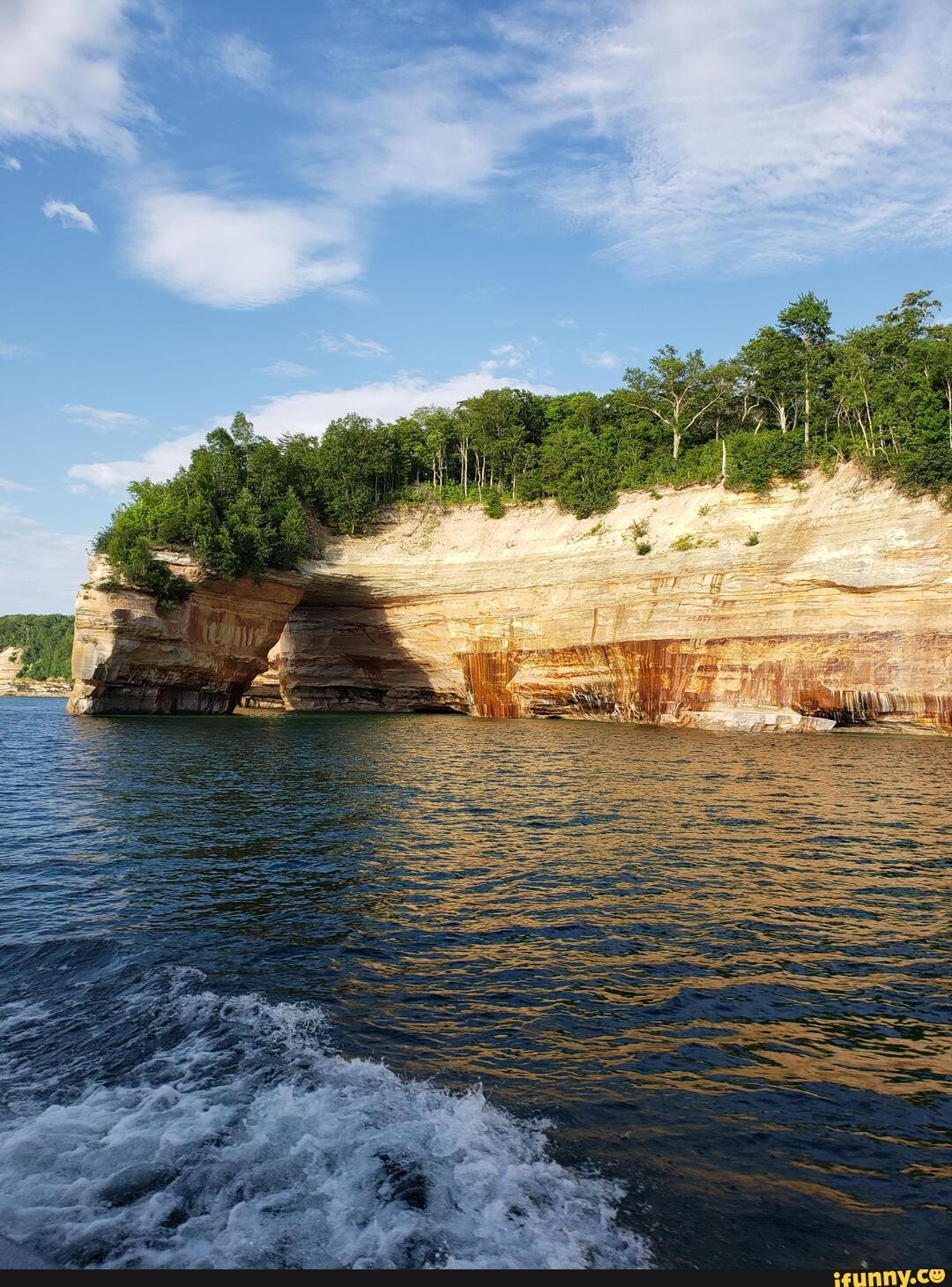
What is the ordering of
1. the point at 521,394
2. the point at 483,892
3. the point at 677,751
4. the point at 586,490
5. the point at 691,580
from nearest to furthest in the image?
the point at 483,892 → the point at 677,751 → the point at 691,580 → the point at 586,490 → the point at 521,394

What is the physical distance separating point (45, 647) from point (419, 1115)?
528 feet

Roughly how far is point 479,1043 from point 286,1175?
2.08 metres

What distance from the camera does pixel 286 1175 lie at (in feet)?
16.3

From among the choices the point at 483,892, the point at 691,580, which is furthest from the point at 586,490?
the point at 483,892

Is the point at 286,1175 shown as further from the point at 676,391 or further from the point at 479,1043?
the point at 676,391

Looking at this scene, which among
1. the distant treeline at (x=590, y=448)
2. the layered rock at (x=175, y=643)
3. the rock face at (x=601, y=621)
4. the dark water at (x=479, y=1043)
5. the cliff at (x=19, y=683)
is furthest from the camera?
the cliff at (x=19, y=683)

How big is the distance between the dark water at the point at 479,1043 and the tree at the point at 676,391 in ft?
128

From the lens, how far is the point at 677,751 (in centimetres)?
2741

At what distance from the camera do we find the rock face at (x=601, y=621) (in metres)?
32.8

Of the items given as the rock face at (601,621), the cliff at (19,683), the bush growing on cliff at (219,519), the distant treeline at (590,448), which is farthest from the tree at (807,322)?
the cliff at (19,683)

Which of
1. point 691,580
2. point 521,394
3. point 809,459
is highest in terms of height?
point 521,394

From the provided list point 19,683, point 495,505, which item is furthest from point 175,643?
point 19,683

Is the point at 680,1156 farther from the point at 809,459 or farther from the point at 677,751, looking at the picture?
the point at 809,459

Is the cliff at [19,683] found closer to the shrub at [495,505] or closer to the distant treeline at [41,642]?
the distant treeline at [41,642]
